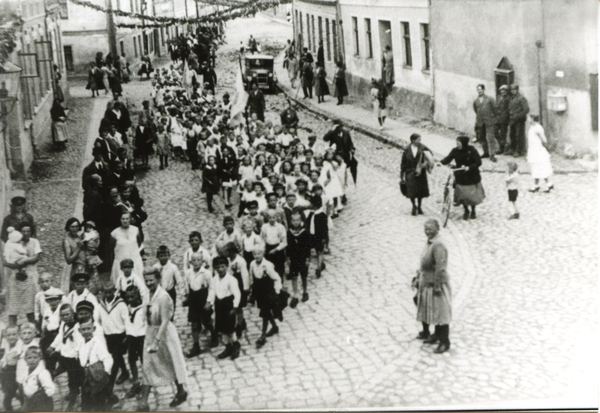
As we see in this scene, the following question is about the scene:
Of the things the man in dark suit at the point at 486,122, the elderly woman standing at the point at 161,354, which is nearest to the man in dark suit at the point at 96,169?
the elderly woman standing at the point at 161,354

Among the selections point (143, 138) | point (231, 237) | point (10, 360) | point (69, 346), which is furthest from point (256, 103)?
point (10, 360)

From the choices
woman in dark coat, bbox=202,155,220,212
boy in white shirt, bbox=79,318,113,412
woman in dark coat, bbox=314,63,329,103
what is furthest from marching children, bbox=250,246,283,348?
woman in dark coat, bbox=314,63,329,103

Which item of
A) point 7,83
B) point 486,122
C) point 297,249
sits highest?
point 7,83

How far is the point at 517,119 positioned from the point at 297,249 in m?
8.41

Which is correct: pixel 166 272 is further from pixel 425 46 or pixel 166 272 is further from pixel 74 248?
pixel 425 46

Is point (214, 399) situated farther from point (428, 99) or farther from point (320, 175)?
point (428, 99)

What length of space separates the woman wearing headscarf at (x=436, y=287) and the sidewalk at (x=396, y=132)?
6.91 m

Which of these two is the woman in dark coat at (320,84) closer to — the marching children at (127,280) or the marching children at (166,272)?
the marching children at (166,272)

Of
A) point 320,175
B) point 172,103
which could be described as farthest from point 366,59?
point 320,175

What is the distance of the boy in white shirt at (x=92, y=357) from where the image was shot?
8.70 m

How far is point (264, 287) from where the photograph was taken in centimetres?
1043

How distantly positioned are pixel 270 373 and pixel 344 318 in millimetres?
1682

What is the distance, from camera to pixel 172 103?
75.8 ft

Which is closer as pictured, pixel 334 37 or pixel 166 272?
pixel 166 272
